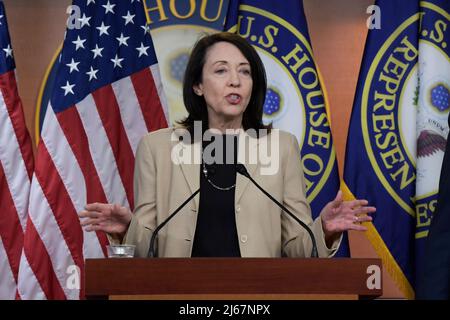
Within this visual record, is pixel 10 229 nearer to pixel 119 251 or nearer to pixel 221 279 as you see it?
pixel 119 251

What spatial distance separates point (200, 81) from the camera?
3184 mm

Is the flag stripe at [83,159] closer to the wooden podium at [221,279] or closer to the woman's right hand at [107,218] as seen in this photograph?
the woman's right hand at [107,218]

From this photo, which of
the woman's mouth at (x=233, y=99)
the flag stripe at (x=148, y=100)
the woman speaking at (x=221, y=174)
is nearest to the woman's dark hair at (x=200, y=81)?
the woman speaking at (x=221, y=174)

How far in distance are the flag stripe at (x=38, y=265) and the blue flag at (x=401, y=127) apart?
175cm

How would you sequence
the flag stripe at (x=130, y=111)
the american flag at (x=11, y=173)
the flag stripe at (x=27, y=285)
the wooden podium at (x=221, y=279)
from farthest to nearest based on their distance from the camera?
the flag stripe at (x=130, y=111) < the american flag at (x=11, y=173) < the flag stripe at (x=27, y=285) < the wooden podium at (x=221, y=279)

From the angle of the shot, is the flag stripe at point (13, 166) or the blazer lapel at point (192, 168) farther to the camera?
the flag stripe at point (13, 166)

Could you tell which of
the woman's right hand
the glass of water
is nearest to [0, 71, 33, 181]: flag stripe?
the woman's right hand

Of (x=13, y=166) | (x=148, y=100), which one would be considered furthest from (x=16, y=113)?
(x=148, y=100)

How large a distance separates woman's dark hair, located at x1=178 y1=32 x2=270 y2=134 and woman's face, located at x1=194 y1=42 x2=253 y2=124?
0.9 inches

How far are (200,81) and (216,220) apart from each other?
631mm

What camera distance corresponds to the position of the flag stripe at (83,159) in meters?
4.17

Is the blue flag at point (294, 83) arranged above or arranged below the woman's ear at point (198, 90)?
above
